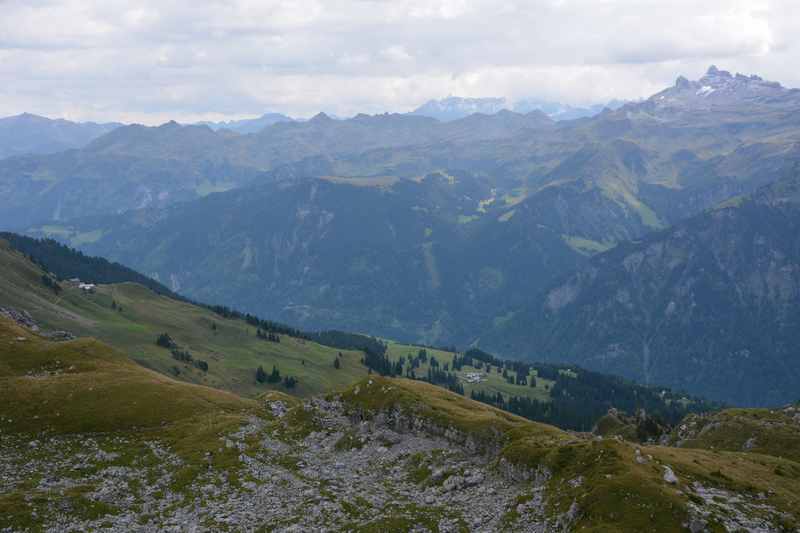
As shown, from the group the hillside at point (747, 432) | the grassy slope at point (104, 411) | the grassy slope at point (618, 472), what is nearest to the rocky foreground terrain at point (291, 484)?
the grassy slope at point (104, 411)

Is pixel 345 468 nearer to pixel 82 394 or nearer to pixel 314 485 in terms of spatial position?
pixel 314 485

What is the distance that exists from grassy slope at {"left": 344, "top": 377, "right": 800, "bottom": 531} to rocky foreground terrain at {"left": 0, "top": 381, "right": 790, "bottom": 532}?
91cm

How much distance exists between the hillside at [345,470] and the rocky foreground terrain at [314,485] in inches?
7.7

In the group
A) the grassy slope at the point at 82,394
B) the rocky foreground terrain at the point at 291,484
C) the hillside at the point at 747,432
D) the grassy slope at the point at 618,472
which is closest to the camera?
the grassy slope at the point at 618,472

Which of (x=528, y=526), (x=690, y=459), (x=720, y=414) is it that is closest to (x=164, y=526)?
(x=528, y=526)

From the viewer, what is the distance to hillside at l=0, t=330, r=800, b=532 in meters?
58.4

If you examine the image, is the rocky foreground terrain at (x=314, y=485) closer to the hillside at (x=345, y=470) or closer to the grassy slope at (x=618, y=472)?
the hillside at (x=345, y=470)

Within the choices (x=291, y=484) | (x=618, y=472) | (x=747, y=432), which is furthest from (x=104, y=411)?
(x=747, y=432)

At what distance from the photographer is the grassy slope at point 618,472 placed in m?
54.2

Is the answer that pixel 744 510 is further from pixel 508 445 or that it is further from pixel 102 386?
pixel 102 386

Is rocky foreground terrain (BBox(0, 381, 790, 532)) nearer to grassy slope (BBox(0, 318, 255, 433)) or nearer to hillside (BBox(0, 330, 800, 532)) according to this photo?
hillside (BBox(0, 330, 800, 532))

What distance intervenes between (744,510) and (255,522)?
41.5 metres

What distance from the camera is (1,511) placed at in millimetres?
64250

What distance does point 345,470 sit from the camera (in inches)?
3009
